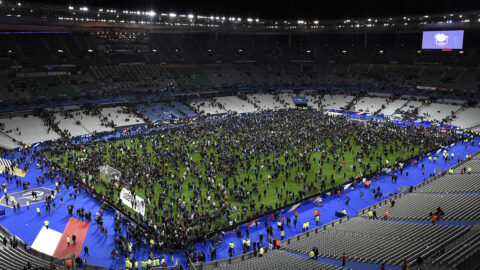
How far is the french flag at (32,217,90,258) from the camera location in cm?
2043

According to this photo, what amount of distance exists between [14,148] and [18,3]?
18089 mm

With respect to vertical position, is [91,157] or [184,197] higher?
[91,157]

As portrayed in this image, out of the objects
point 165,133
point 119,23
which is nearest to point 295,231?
point 165,133

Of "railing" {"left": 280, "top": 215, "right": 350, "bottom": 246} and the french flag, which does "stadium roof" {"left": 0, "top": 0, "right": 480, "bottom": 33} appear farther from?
"railing" {"left": 280, "top": 215, "right": 350, "bottom": 246}

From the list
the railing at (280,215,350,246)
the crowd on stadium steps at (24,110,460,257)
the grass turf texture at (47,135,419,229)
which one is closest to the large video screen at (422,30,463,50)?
the crowd on stadium steps at (24,110,460,257)

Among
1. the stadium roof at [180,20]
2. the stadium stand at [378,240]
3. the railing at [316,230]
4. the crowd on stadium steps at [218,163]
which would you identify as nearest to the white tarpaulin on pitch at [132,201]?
the crowd on stadium steps at [218,163]

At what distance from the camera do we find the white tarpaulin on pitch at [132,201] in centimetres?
2314

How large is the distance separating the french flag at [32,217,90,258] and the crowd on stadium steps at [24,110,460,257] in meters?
2.59

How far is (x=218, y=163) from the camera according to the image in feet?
113

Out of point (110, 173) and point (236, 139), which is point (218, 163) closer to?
point (236, 139)

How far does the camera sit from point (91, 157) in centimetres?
3519

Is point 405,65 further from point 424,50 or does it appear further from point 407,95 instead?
point 407,95

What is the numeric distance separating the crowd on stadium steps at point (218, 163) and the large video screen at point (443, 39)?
1094 inches

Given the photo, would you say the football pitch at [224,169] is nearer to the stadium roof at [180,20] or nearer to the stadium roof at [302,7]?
the stadium roof at [180,20]
